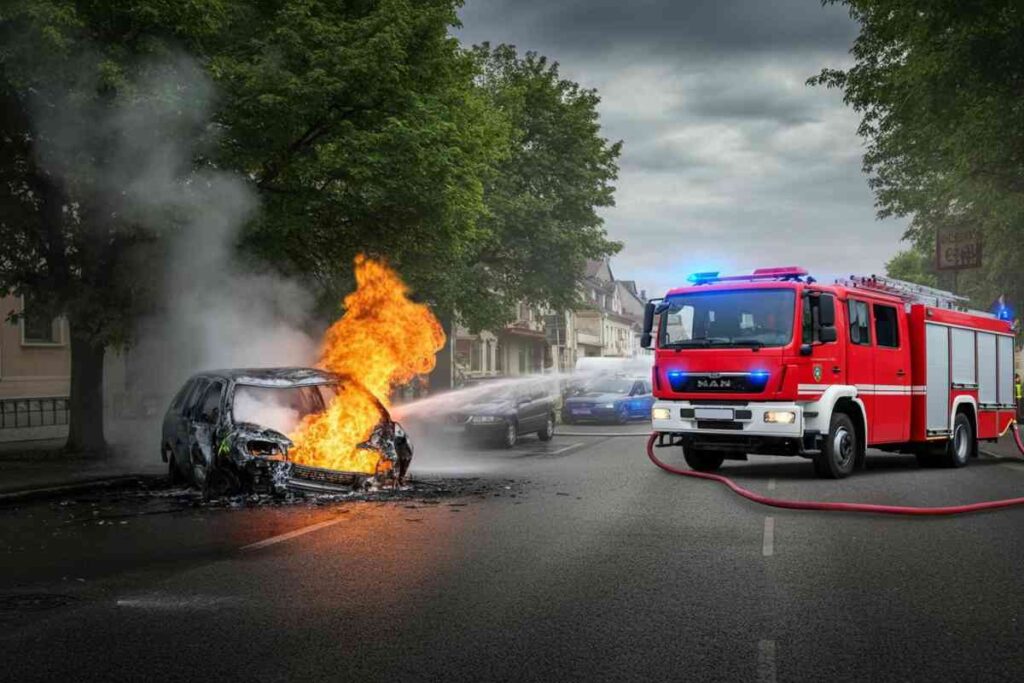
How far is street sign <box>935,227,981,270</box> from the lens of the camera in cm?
2833

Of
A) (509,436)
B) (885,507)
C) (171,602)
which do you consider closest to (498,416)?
(509,436)

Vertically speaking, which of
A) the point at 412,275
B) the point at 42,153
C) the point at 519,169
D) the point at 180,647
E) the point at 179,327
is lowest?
the point at 180,647

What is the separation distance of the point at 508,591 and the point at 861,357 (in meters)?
8.94

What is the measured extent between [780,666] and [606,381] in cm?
2734

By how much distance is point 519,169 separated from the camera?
1334 inches

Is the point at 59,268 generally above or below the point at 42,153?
below

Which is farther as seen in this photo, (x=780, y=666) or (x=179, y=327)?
(x=179, y=327)

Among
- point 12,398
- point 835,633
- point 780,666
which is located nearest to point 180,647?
point 780,666

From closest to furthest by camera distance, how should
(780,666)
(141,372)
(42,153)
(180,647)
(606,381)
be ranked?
(780,666) < (180,647) < (42,153) < (141,372) < (606,381)

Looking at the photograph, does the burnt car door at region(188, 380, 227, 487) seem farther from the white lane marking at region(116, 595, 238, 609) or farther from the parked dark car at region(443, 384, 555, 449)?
the parked dark car at region(443, 384, 555, 449)

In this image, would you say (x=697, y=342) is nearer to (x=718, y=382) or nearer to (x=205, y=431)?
(x=718, y=382)

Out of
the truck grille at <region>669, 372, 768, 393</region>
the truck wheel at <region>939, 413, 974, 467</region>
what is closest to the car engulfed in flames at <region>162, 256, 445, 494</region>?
the truck grille at <region>669, 372, 768, 393</region>

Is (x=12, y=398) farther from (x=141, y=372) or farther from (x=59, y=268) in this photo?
(x=59, y=268)

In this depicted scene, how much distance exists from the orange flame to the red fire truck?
147 inches
